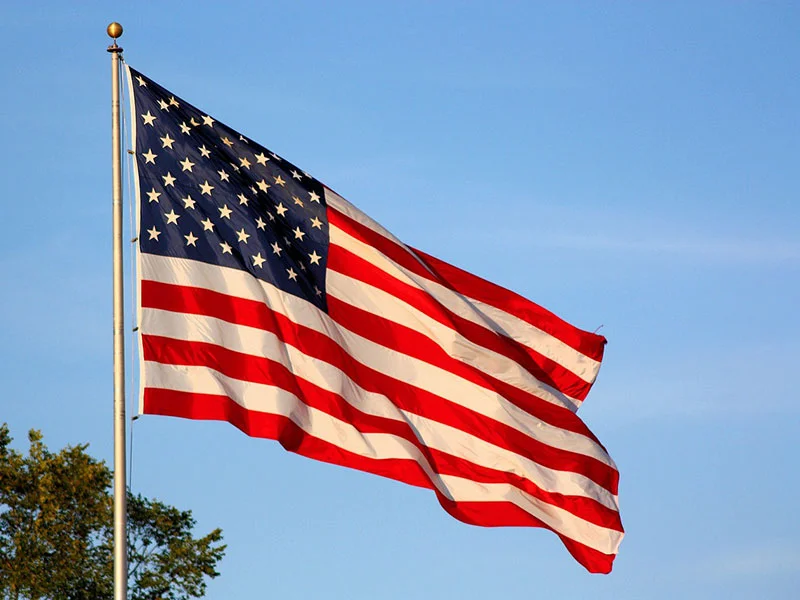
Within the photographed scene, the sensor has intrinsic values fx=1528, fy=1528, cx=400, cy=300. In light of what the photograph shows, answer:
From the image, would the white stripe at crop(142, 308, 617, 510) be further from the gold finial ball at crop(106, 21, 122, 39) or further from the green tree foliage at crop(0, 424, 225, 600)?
the green tree foliage at crop(0, 424, 225, 600)

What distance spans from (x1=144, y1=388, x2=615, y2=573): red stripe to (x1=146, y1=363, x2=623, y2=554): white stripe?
69mm

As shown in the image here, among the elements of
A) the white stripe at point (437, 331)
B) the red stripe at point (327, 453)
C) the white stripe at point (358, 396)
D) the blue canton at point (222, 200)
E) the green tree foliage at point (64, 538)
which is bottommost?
the red stripe at point (327, 453)

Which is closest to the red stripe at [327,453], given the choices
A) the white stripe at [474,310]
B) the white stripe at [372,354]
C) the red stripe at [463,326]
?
the white stripe at [372,354]

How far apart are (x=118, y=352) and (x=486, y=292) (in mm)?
5840

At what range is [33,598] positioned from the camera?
47.0m

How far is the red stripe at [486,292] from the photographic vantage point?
1967 cm

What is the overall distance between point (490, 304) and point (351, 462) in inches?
132

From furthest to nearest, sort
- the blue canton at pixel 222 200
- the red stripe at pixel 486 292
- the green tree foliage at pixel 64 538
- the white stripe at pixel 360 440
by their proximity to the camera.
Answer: the green tree foliage at pixel 64 538 < the red stripe at pixel 486 292 < the blue canton at pixel 222 200 < the white stripe at pixel 360 440

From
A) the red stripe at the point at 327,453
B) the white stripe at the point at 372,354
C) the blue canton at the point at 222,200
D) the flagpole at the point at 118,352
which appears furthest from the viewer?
the blue canton at the point at 222,200

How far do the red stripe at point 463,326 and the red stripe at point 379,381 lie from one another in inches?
17.5

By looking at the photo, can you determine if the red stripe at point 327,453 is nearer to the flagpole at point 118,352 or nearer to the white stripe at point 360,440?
the white stripe at point 360,440

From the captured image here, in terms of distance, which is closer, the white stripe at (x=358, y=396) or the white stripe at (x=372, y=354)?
the white stripe at (x=358, y=396)

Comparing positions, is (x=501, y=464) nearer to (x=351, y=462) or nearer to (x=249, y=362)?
(x=351, y=462)

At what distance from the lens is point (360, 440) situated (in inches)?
720
